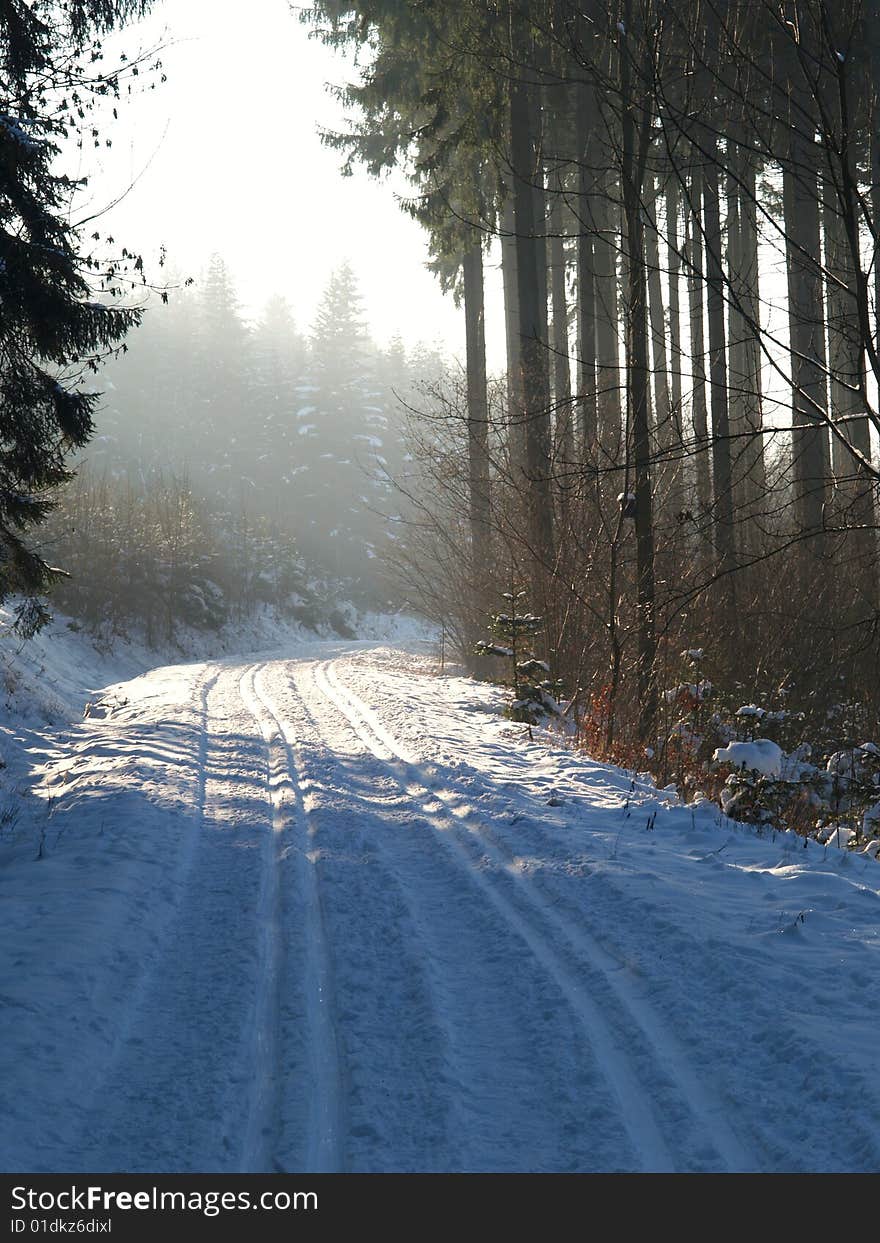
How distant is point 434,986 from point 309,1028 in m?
0.72

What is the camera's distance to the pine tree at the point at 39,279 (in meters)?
8.02

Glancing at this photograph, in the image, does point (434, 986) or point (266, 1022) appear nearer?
point (266, 1022)

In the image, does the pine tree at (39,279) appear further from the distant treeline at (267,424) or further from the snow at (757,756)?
the distant treeline at (267,424)

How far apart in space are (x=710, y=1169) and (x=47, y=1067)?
2717mm

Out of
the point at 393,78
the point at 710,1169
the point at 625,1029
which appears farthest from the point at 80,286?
the point at 393,78

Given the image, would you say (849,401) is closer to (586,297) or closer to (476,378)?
(586,297)

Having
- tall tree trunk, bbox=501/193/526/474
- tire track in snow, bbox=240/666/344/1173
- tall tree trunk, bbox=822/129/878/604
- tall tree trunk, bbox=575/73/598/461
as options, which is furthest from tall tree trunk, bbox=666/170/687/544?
tire track in snow, bbox=240/666/344/1173

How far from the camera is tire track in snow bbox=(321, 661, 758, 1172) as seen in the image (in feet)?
10.6

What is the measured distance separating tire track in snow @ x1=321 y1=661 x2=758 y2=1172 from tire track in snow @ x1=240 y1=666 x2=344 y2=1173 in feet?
4.25

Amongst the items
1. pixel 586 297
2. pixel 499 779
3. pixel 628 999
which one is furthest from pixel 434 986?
pixel 586 297

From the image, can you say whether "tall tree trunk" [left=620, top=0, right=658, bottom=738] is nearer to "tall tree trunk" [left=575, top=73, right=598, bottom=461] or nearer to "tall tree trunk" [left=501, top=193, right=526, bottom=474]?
"tall tree trunk" [left=575, top=73, right=598, bottom=461]

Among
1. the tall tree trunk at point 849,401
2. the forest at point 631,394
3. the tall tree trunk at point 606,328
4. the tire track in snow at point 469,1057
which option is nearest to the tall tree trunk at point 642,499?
the forest at point 631,394

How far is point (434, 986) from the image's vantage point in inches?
175

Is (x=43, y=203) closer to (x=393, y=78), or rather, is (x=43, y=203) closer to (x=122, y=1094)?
(x=122, y=1094)
